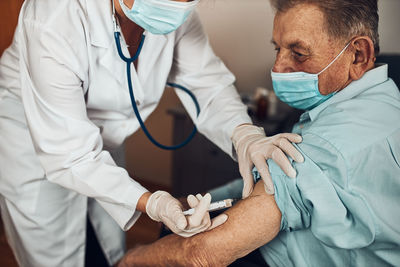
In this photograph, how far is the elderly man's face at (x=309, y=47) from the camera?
2.88 feet

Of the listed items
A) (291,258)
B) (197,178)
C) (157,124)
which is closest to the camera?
(291,258)

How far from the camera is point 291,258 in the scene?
37.9 inches

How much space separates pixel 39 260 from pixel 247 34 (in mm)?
1657

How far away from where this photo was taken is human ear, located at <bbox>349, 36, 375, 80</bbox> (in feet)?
2.89

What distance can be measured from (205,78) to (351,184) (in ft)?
2.38

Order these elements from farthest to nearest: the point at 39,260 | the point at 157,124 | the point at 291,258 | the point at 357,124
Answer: the point at 157,124
the point at 39,260
the point at 291,258
the point at 357,124

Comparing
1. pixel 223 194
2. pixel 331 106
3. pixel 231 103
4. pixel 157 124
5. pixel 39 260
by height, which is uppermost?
pixel 331 106

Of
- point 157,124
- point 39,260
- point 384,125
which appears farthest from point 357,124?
point 157,124

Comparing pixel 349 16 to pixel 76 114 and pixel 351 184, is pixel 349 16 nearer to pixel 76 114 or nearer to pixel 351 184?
pixel 351 184

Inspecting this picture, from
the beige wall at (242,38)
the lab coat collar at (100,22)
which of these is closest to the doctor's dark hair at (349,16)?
the lab coat collar at (100,22)

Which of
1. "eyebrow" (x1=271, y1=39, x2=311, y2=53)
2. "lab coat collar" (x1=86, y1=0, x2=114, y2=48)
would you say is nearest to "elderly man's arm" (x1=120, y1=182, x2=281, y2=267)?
"eyebrow" (x1=271, y1=39, x2=311, y2=53)

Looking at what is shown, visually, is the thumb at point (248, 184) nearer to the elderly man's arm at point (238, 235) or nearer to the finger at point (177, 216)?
the elderly man's arm at point (238, 235)

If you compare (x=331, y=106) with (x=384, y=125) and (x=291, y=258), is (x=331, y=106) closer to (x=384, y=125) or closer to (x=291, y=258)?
(x=384, y=125)

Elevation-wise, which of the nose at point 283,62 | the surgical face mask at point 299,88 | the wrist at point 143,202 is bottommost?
the wrist at point 143,202
